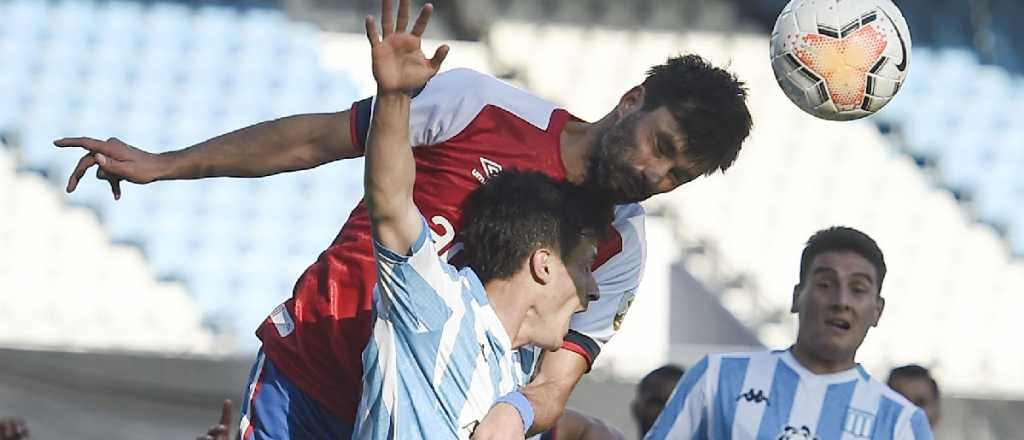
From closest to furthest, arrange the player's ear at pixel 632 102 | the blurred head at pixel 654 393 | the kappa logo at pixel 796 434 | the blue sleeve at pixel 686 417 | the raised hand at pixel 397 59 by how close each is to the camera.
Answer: the raised hand at pixel 397 59
the player's ear at pixel 632 102
the kappa logo at pixel 796 434
the blue sleeve at pixel 686 417
the blurred head at pixel 654 393

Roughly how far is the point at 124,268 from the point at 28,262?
58cm

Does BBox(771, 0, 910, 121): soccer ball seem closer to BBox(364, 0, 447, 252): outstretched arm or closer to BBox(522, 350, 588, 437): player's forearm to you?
BBox(522, 350, 588, 437): player's forearm

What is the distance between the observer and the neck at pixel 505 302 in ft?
9.25

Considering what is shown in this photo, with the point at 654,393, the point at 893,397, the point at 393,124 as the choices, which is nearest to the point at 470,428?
the point at 393,124

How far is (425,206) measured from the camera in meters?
3.30

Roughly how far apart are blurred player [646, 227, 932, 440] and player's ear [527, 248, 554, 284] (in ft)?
5.91

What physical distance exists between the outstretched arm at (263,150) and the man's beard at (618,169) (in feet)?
1.71

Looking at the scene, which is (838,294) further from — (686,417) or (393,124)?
(393,124)

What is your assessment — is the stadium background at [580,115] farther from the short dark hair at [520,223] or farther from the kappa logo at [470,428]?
the kappa logo at [470,428]

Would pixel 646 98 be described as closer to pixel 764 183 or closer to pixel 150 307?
pixel 150 307

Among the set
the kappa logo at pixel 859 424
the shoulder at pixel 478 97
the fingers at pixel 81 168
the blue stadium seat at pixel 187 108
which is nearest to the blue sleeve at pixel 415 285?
the shoulder at pixel 478 97

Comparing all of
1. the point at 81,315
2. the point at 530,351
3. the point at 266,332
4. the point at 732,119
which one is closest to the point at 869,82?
the point at 732,119

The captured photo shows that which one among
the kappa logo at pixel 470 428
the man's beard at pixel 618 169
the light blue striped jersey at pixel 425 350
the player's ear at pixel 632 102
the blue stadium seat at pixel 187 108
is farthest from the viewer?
the blue stadium seat at pixel 187 108

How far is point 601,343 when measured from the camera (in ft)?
12.0
